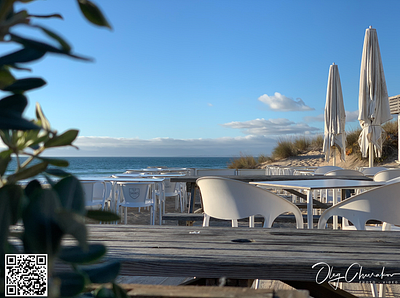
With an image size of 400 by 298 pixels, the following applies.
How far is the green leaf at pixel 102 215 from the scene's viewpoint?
0.19 meters

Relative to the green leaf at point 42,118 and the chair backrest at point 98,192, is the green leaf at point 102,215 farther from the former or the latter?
the chair backrest at point 98,192

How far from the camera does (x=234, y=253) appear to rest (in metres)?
0.88

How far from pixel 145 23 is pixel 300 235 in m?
13.4

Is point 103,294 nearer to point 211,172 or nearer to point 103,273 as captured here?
point 103,273

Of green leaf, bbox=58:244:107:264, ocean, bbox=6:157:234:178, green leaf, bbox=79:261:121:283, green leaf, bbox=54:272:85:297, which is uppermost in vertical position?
green leaf, bbox=58:244:107:264

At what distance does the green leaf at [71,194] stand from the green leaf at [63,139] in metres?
0.04

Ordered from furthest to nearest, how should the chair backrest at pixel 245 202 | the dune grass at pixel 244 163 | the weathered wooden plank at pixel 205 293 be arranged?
the dune grass at pixel 244 163 < the chair backrest at pixel 245 202 < the weathered wooden plank at pixel 205 293

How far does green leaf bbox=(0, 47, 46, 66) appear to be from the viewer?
0.69 ft

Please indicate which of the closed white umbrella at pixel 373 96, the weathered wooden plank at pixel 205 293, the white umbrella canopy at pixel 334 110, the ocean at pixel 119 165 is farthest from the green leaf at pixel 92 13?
the ocean at pixel 119 165

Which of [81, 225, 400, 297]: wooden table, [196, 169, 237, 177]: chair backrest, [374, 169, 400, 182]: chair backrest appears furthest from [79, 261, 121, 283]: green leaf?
[196, 169, 237, 177]: chair backrest

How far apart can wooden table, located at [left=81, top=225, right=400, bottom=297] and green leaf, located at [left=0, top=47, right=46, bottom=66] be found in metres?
0.72

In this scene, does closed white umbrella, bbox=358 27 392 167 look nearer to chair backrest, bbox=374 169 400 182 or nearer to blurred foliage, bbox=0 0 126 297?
chair backrest, bbox=374 169 400 182

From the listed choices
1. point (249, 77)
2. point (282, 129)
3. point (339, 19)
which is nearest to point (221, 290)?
point (339, 19)

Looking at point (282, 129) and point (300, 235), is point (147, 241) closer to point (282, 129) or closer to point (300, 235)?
point (300, 235)
